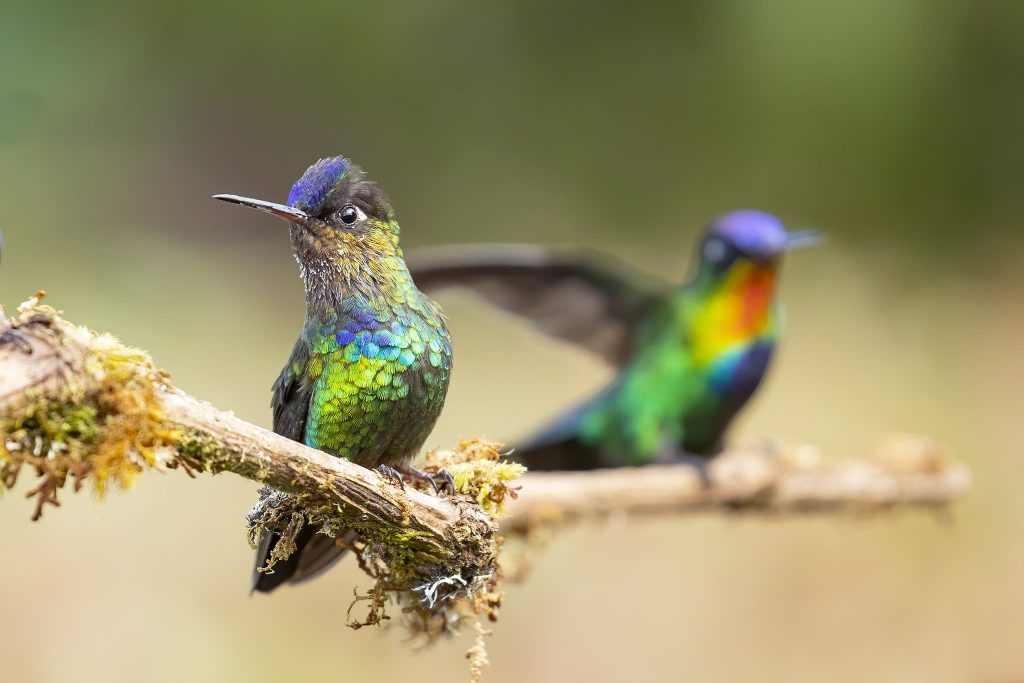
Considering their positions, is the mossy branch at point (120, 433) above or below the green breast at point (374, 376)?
below

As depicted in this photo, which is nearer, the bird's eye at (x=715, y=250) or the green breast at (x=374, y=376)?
the green breast at (x=374, y=376)

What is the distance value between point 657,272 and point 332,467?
25.6ft

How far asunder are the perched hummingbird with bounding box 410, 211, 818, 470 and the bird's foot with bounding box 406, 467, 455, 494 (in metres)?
2.17

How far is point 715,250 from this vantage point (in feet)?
13.9

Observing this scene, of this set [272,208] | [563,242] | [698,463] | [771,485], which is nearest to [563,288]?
[698,463]

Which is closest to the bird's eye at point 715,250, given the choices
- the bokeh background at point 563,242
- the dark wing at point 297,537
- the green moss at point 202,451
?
the bokeh background at point 563,242

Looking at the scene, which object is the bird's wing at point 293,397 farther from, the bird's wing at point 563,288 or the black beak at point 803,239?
the black beak at point 803,239

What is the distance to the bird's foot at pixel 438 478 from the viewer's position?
1.73 m

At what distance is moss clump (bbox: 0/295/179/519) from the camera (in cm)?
129

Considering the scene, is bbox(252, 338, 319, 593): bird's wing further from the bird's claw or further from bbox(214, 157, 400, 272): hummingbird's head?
the bird's claw

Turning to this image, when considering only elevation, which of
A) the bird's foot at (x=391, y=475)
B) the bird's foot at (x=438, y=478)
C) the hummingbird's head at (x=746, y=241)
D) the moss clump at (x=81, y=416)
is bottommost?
the moss clump at (x=81, y=416)

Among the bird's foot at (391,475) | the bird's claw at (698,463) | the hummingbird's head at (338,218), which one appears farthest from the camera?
the bird's claw at (698,463)

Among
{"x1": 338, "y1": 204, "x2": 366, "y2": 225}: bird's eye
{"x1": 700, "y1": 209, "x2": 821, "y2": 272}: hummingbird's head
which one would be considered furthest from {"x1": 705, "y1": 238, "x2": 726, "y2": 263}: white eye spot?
{"x1": 338, "y1": 204, "x2": 366, "y2": 225}: bird's eye

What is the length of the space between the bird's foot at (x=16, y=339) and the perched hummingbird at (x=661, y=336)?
266 cm
